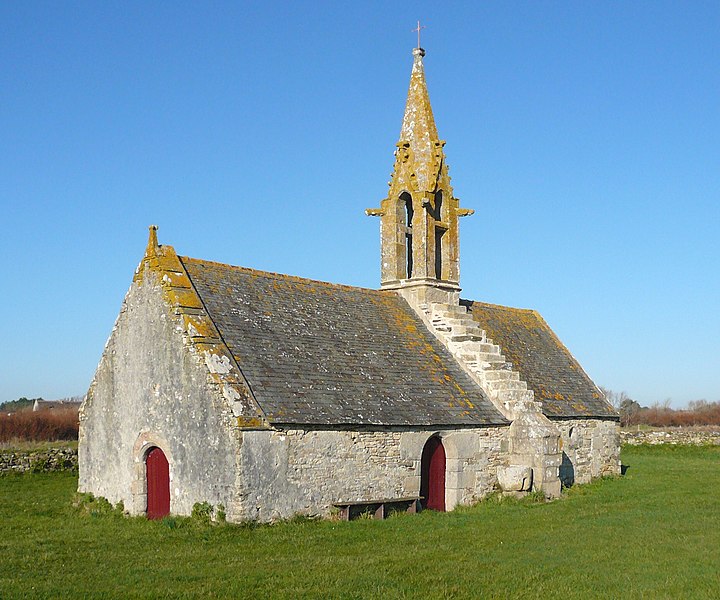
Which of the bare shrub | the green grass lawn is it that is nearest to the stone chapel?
the green grass lawn

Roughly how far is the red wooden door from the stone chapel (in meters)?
0.04

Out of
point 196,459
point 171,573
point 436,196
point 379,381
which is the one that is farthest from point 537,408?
point 171,573

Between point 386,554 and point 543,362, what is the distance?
14950 millimetres

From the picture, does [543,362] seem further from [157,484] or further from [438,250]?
[157,484]

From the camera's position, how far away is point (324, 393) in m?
18.1

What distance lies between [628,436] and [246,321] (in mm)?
29509

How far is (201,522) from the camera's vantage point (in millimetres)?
16188

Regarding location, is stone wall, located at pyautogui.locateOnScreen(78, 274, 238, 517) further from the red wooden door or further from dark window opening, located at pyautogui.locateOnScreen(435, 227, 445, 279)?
dark window opening, located at pyautogui.locateOnScreen(435, 227, 445, 279)

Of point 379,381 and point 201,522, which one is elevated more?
point 379,381

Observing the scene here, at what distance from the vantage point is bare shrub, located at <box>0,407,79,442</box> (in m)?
36.8

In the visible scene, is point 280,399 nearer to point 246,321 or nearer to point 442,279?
point 246,321

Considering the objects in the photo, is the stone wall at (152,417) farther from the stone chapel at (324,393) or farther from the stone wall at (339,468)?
the stone wall at (339,468)

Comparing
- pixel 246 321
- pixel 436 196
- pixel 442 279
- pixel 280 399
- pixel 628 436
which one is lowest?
pixel 628 436

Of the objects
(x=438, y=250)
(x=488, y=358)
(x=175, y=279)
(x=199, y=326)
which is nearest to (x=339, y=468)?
(x=199, y=326)
